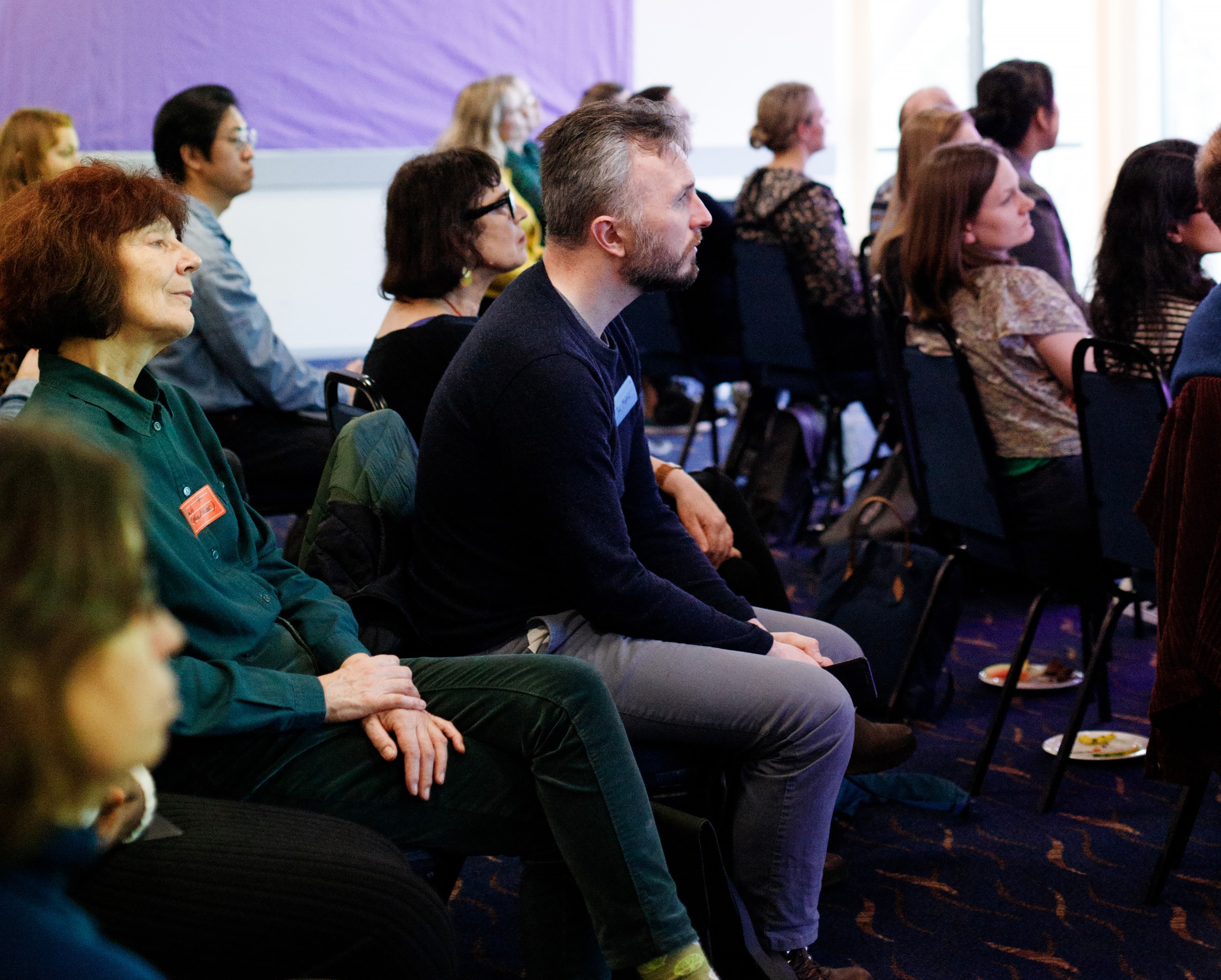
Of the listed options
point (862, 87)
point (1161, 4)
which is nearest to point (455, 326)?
point (862, 87)

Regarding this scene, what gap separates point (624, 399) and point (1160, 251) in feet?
4.19

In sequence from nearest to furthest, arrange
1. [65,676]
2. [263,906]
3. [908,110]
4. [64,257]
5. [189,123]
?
[65,676]
[263,906]
[64,257]
[189,123]
[908,110]

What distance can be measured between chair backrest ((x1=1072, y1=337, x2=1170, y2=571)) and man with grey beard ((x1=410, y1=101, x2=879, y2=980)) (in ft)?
2.37

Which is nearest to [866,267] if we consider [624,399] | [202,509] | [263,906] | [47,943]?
[624,399]

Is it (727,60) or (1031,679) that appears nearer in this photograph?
(1031,679)

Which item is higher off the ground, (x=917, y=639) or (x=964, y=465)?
(x=964, y=465)

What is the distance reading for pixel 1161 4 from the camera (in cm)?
741

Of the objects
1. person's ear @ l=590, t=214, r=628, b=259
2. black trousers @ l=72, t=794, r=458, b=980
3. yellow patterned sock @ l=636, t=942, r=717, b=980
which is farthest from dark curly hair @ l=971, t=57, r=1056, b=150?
black trousers @ l=72, t=794, r=458, b=980

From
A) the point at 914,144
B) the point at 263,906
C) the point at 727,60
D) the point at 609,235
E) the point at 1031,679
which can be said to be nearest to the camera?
the point at 263,906

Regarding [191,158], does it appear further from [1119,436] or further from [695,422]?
[1119,436]

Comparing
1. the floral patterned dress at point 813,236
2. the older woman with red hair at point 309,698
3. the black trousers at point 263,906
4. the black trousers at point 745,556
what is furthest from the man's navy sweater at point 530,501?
the floral patterned dress at point 813,236

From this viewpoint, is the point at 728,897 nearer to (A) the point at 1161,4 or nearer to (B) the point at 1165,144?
(B) the point at 1165,144

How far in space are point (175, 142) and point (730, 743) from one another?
243 cm

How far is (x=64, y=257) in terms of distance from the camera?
4.99ft
